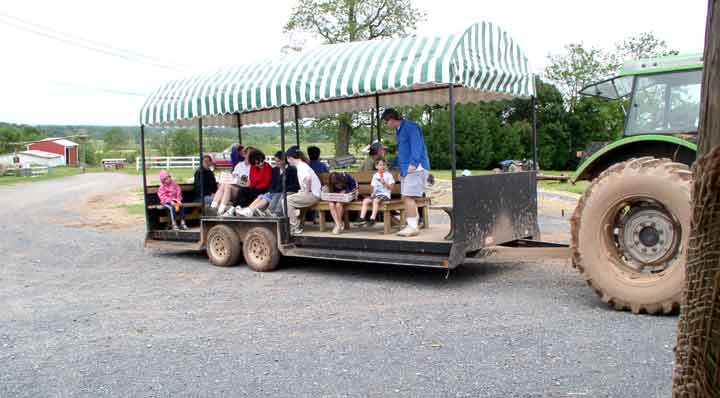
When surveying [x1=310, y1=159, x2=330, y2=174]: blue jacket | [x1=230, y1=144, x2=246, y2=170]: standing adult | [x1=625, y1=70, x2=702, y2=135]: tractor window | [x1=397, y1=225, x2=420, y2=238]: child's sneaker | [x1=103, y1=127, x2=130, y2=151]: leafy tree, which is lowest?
[x1=397, y1=225, x2=420, y2=238]: child's sneaker

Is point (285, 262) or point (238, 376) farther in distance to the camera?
point (285, 262)

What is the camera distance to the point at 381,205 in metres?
8.87

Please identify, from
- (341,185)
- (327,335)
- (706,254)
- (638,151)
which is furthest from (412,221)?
(706,254)

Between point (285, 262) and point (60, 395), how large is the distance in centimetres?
543

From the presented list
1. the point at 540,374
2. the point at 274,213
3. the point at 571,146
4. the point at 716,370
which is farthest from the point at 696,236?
the point at 571,146

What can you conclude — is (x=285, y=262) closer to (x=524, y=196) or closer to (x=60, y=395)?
(x=524, y=196)

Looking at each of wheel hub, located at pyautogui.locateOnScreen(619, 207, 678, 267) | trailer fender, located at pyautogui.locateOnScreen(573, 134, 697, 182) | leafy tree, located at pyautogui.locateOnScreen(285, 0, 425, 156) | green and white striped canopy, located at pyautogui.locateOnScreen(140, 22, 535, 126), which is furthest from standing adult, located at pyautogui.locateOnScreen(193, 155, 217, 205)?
leafy tree, located at pyautogui.locateOnScreen(285, 0, 425, 156)

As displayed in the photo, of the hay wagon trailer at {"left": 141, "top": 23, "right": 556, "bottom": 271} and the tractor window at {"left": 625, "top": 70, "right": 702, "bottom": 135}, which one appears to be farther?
the hay wagon trailer at {"left": 141, "top": 23, "right": 556, "bottom": 271}

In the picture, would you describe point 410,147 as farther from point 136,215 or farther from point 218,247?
point 136,215

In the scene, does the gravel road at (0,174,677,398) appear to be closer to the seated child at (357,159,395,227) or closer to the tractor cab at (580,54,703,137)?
the seated child at (357,159,395,227)

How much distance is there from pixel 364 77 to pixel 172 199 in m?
4.73

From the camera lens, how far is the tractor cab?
732 centimetres

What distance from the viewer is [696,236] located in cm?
210

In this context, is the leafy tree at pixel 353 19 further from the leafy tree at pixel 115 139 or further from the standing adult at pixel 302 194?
the leafy tree at pixel 115 139
